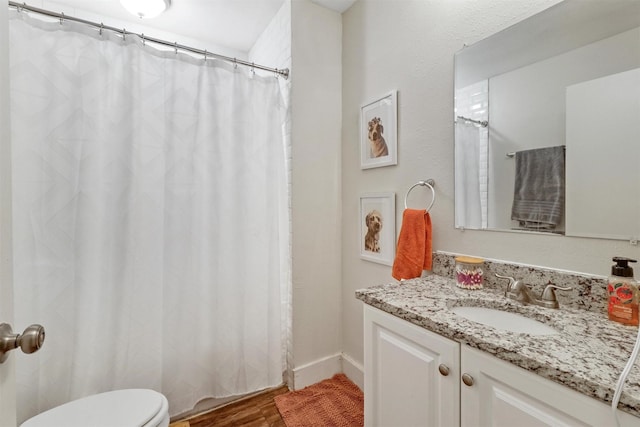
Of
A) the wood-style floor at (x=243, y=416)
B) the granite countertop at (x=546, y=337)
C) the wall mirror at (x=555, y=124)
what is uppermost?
the wall mirror at (x=555, y=124)

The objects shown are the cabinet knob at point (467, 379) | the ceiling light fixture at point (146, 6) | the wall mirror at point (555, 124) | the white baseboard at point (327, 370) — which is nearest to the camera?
the cabinet knob at point (467, 379)

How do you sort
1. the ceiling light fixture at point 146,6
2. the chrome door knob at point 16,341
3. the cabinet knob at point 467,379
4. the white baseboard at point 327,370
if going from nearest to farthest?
the chrome door knob at point 16,341 → the cabinet knob at point 467,379 → the ceiling light fixture at point 146,6 → the white baseboard at point 327,370

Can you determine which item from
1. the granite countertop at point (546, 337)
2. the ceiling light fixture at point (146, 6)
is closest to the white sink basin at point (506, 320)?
the granite countertop at point (546, 337)

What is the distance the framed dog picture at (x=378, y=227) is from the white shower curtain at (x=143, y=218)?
506mm

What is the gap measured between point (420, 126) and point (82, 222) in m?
1.66

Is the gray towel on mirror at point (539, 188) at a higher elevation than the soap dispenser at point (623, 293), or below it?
higher

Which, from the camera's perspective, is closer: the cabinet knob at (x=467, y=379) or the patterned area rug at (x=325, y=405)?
the cabinet knob at (x=467, y=379)

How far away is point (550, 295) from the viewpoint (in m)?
0.93

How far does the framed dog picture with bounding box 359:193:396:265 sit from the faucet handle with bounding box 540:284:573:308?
719 mm

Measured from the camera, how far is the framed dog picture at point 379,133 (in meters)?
1.55

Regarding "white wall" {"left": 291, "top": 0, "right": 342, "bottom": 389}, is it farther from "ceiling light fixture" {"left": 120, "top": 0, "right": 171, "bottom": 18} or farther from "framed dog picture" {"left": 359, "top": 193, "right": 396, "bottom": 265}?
"ceiling light fixture" {"left": 120, "top": 0, "right": 171, "bottom": 18}

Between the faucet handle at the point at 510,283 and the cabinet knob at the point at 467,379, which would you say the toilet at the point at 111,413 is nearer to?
the cabinet knob at the point at 467,379

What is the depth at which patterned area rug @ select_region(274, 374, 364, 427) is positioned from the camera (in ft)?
4.98

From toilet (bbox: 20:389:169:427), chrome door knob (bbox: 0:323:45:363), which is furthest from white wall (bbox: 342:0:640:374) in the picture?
chrome door knob (bbox: 0:323:45:363)
